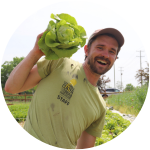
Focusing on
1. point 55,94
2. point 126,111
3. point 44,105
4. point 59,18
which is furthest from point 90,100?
point 126,111

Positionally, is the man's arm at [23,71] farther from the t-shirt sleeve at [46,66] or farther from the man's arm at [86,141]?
the man's arm at [86,141]

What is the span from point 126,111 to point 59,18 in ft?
18.3

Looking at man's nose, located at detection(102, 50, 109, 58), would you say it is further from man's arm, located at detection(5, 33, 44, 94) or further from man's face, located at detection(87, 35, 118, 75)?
man's arm, located at detection(5, 33, 44, 94)

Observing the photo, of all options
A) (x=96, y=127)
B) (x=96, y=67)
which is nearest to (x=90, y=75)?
(x=96, y=67)

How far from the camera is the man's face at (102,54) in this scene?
1767mm

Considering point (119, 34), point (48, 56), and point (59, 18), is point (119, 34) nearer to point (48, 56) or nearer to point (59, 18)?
Result: point (59, 18)

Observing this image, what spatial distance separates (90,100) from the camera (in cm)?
168

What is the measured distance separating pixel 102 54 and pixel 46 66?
69 centimetres

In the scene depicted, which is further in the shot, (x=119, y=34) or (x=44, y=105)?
(x=119, y=34)

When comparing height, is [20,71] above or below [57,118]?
above

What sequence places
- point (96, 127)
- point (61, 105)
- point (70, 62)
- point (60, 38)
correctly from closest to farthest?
point (60, 38) → point (61, 105) → point (70, 62) → point (96, 127)

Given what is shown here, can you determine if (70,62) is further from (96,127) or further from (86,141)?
(86,141)

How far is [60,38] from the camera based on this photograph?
142 cm

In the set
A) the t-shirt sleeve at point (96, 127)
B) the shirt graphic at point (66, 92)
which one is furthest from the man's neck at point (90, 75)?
the t-shirt sleeve at point (96, 127)
